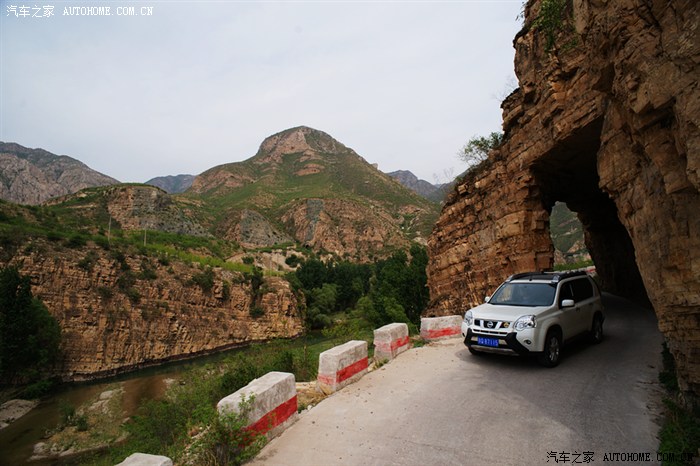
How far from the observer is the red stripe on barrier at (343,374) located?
6.51 meters

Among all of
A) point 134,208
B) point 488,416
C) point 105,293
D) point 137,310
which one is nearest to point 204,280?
point 137,310

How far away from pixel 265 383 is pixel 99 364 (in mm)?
38838

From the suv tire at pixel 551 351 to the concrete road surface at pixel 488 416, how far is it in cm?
16

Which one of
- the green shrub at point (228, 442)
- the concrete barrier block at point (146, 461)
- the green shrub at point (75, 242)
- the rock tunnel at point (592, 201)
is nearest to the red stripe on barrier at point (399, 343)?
the green shrub at point (228, 442)

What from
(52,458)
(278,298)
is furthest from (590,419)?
(278,298)

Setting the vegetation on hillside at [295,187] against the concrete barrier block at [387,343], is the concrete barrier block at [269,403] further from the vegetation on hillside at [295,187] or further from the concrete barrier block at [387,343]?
the vegetation on hillside at [295,187]

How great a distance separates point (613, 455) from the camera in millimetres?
3912

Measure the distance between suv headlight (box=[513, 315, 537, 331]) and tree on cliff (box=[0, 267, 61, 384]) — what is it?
3680 centimetres

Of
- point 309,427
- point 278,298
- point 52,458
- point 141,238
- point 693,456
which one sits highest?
point 141,238

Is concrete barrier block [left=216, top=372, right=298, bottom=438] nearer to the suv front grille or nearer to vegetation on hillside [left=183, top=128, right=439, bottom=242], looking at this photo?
the suv front grille

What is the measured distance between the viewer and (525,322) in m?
6.79

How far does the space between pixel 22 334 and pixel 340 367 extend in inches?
1399

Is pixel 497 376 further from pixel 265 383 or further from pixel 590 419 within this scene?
pixel 265 383

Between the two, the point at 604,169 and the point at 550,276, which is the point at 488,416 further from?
the point at 604,169
